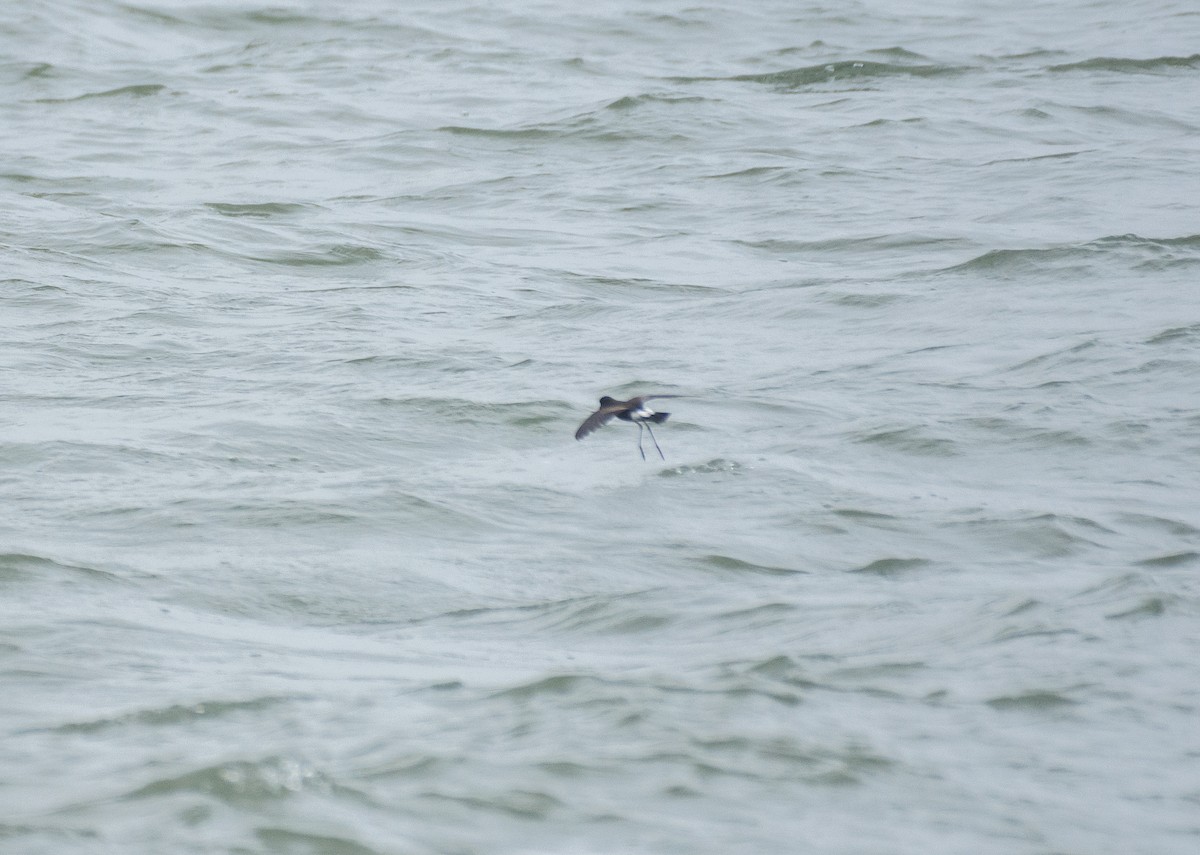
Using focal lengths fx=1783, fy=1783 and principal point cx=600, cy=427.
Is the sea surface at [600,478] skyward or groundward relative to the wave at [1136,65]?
groundward

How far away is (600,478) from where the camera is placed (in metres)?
6.30

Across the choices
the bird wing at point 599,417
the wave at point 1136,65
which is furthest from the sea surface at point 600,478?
the wave at point 1136,65

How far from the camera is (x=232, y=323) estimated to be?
27.1 ft

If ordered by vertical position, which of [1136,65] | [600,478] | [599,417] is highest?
[1136,65]

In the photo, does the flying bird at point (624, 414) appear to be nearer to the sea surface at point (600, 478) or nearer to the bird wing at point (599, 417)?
the bird wing at point (599, 417)

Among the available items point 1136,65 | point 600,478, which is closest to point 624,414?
point 600,478

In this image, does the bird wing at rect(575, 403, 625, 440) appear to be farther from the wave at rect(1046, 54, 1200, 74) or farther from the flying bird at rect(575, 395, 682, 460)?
the wave at rect(1046, 54, 1200, 74)

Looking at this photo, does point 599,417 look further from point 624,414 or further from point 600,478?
point 600,478

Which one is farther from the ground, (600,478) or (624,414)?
(624,414)

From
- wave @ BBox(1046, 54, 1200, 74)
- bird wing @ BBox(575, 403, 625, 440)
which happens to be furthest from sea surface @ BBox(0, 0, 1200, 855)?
wave @ BBox(1046, 54, 1200, 74)

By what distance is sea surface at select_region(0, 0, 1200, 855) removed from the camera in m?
3.95

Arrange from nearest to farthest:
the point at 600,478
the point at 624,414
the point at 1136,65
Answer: the point at 624,414, the point at 600,478, the point at 1136,65

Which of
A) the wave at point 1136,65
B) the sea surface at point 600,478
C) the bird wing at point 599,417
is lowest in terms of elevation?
the sea surface at point 600,478

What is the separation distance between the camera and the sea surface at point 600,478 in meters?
3.95
